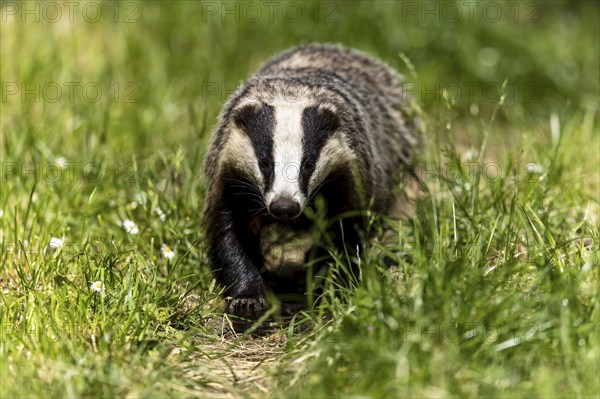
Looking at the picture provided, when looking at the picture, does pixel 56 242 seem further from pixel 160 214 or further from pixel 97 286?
pixel 160 214

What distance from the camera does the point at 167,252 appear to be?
4070 millimetres

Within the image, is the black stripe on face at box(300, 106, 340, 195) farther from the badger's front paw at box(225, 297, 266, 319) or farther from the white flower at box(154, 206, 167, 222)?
the white flower at box(154, 206, 167, 222)

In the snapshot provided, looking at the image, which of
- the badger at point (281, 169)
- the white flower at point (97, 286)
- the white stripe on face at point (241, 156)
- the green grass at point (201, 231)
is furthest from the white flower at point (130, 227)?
the white flower at point (97, 286)

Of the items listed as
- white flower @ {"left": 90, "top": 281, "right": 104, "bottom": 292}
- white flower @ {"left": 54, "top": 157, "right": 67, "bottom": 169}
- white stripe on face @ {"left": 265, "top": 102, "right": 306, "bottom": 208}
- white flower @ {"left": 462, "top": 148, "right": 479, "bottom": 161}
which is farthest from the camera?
white flower @ {"left": 54, "top": 157, "right": 67, "bottom": 169}

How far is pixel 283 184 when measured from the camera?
3.59 m

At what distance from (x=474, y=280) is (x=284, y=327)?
1169mm

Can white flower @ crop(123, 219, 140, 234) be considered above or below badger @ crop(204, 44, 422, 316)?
below

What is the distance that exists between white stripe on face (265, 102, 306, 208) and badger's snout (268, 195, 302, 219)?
2 centimetres

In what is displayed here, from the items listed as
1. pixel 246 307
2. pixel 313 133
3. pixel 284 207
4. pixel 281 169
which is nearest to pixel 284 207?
pixel 284 207

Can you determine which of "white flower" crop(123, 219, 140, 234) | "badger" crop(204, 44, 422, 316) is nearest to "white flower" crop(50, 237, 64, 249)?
"white flower" crop(123, 219, 140, 234)

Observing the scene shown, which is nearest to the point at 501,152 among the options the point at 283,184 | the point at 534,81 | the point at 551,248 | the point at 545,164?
the point at 545,164

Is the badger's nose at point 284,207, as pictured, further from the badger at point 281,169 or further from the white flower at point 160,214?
the white flower at point 160,214

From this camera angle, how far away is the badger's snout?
3.53 metres

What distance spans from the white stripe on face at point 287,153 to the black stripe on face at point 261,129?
0.09ft
